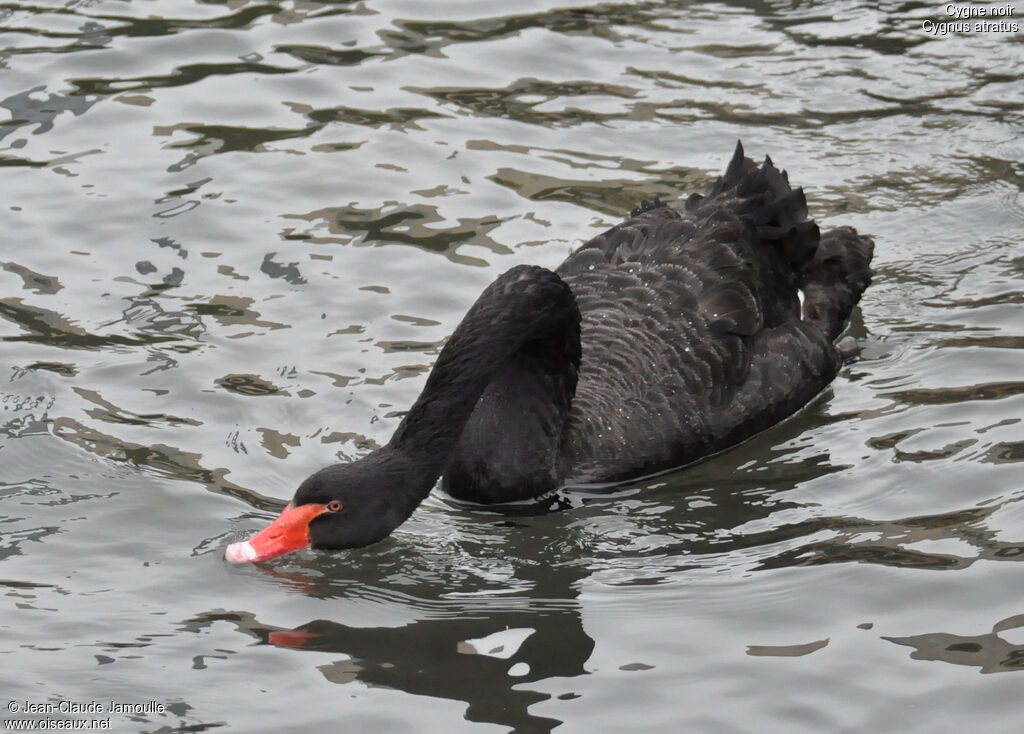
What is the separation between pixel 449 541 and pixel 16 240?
443 cm

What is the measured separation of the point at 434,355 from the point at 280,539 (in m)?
2.65

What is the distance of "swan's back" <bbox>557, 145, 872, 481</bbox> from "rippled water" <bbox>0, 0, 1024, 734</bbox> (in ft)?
0.73

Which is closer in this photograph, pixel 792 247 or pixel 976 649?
pixel 976 649

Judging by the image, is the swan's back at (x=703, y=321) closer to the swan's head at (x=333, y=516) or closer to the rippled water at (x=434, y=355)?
the rippled water at (x=434, y=355)

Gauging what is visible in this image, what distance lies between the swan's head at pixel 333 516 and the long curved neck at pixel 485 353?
0.26 metres

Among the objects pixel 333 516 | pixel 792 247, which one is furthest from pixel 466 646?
pixel 792 247

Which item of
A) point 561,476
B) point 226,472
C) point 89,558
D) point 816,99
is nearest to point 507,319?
point 561,476

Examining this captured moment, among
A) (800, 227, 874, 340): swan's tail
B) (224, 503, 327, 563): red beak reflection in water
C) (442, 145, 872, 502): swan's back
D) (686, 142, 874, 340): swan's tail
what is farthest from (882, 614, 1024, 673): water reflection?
(800, 227, 874, 340): swan's tail

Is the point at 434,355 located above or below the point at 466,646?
above

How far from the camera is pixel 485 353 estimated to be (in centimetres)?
816

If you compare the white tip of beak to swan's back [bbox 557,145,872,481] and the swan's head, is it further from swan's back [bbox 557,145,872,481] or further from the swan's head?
swan's back [bbox 557,145,872,481]

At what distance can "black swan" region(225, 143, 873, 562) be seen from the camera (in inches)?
300

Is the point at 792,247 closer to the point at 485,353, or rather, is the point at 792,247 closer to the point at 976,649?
the point at 485,353

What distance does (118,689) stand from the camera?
21.4 feet
